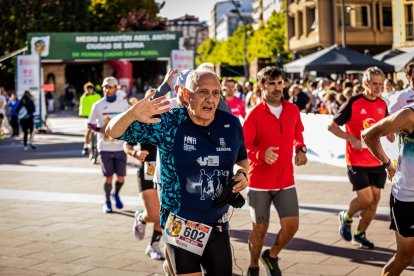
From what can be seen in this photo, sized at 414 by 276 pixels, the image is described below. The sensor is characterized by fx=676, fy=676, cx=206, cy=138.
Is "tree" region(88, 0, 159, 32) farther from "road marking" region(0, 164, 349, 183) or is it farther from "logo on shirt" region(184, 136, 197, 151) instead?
"logo on shirt" region(184, 136, 197, 151)

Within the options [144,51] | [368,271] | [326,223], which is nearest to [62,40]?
[144,51]

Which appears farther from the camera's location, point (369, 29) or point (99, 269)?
point (369, 29)

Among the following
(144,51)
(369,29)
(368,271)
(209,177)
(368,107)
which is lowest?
(368,271)

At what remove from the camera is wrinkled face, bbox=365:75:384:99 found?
7.06m

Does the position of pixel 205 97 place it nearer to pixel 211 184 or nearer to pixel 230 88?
pixel 211 184

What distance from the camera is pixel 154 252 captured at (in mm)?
6934

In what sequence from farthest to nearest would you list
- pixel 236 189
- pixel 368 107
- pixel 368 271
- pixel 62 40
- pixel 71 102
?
1. pixel 71 102
2. pixel 62 40
3. pixel 368 107
4. pixel 368 271
5. pixel 236 189

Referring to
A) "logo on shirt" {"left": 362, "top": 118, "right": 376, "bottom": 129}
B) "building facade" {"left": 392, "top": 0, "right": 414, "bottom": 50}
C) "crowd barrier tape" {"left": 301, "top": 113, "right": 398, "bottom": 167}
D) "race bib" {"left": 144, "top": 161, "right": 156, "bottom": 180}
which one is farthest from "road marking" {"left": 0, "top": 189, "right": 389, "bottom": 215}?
"building facade" {"left": 392, "top": 0, "right": 414, "bottom": 50}

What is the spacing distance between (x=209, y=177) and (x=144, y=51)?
29.7 meters

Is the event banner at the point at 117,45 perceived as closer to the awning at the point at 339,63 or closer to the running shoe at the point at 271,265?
the awning at the point at 339,63

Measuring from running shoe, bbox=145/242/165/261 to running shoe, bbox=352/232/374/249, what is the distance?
83.2 inches

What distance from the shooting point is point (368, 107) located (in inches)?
286

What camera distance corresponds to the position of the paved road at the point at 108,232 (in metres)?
6.55

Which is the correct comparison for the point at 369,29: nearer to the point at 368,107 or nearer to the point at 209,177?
the point at 368,107
